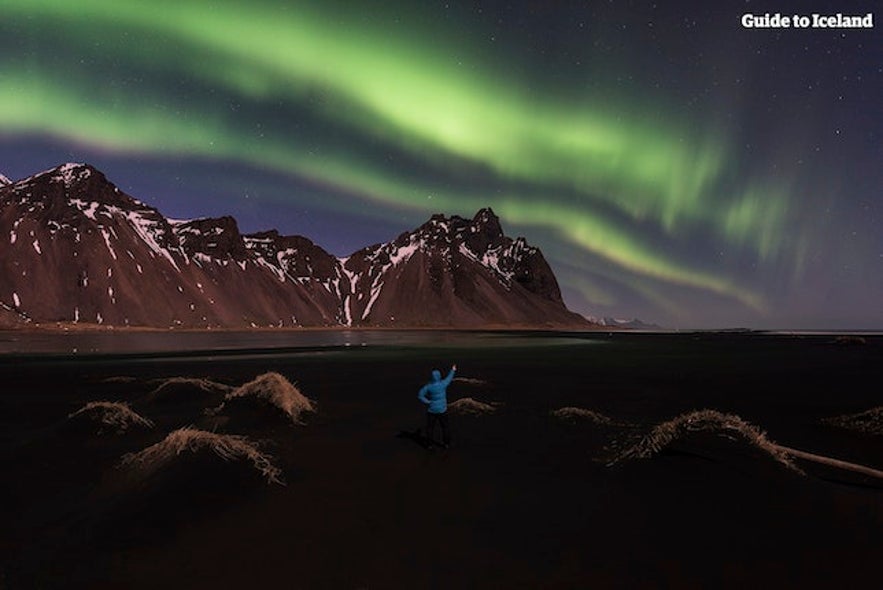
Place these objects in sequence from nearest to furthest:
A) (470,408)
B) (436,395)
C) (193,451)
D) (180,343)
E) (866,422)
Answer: (193,451), (436,395), (866,422), (470,408), (180,343)

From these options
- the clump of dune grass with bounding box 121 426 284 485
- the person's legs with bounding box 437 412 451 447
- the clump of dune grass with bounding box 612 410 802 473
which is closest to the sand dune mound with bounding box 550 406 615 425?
the clump of dune grass with bounding box 612 410 802 473

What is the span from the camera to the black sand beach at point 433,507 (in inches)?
281

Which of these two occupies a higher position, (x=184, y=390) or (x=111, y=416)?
(x=111, y=416)

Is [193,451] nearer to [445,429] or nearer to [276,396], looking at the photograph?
[445,429]

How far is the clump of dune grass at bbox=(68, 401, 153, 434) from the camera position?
1581 cm

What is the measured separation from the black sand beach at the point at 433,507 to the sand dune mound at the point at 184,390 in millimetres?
3749

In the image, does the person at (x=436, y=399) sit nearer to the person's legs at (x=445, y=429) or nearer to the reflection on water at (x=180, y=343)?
the person's legs at (x=445, y=429)

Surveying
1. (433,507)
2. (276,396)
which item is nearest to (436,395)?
(433,507)

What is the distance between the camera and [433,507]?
961 centimetres

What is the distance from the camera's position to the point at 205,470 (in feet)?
35.2

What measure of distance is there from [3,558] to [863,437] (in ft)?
70.0

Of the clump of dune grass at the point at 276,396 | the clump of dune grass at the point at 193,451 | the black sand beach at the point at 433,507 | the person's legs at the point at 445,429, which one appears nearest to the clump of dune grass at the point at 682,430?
the black sand beach at the point at 433,507

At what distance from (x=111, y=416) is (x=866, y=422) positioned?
2424cm

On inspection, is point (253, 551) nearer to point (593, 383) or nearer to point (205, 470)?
point (205, 470)
